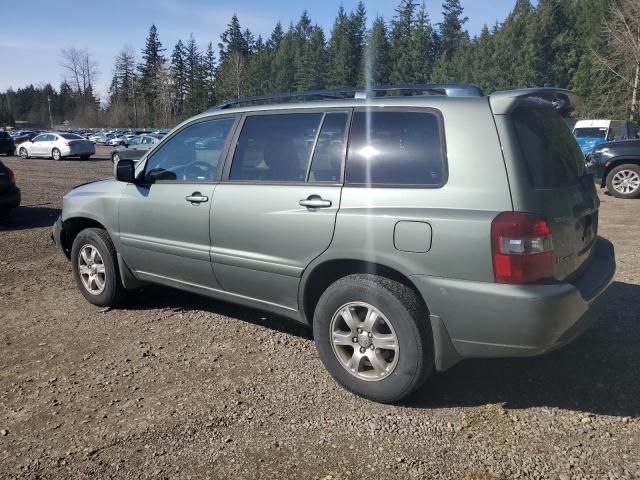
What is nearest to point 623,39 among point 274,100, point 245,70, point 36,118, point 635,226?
point 635,226

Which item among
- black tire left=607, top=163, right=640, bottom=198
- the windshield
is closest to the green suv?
black tire left=607, top=163, right=640, bottom=198

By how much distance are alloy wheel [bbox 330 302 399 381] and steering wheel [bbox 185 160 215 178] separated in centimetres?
160

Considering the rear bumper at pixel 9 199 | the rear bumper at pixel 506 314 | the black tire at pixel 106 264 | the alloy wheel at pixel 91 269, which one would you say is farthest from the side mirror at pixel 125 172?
the rear bumper at pixel 9 199

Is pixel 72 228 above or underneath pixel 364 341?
above

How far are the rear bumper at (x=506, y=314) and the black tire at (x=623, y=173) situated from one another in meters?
10.7

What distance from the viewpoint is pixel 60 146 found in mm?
28938

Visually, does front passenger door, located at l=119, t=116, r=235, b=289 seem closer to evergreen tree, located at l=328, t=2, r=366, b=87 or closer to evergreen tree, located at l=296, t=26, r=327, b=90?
evergreen tree, located at l=328, t=2, r=366, b=87

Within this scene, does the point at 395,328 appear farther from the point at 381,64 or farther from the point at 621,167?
the point at 381,64

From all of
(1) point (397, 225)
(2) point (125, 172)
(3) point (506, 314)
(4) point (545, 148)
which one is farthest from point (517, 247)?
(2) point (125, 172)

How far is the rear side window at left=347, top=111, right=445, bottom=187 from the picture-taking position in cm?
313

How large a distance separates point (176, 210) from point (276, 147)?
3.31 feet

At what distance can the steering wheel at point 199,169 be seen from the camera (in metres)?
4.22

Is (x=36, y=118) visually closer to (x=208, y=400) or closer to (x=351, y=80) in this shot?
(x=351, y=80)

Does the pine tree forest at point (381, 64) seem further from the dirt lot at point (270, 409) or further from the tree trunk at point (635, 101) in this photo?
the dirt lot at point (270, 409)
